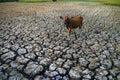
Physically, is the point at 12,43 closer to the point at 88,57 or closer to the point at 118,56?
the point at 88,57

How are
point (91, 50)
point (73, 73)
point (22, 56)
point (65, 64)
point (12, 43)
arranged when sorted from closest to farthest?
point (73, 73), point (65, 64), point (22, 56), point (91, 50), point (12, 43)

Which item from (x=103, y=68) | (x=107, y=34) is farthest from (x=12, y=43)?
(x=107, y=34)

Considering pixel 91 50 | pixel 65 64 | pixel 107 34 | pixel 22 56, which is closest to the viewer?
pixel 65 64

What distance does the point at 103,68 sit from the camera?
505 centimetres

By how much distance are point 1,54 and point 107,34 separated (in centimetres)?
535

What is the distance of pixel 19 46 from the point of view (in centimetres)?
660

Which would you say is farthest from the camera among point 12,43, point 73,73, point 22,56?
point 12,43

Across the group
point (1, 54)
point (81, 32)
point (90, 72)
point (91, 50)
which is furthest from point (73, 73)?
point (81, 32)

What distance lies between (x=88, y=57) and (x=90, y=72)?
3.32 ft

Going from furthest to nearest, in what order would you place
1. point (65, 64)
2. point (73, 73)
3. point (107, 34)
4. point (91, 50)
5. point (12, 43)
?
point (107, 34) → point (12, 43) → point (91, 50) → point (65, 64) → point (73, 73)

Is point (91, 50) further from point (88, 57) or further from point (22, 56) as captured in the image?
point (22, 56)

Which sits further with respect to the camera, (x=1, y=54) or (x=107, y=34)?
(x=107, y=34)

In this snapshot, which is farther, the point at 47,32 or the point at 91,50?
the point at 47,32

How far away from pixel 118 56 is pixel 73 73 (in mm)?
2077
